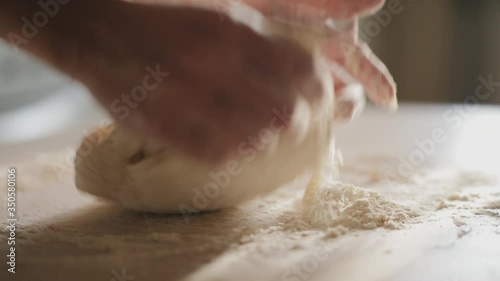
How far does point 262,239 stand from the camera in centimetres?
53

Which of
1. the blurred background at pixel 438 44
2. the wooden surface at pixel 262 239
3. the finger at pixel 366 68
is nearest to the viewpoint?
the wooden surface at pixel 262 239

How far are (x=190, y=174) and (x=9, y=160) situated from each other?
45cm

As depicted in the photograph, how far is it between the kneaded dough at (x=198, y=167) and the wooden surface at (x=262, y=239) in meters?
0.02

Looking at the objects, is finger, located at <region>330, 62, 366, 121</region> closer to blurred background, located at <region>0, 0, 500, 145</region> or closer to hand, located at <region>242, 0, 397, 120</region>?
hand, located at <region>242, 0, 397, 120</region>

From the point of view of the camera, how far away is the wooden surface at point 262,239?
47cm

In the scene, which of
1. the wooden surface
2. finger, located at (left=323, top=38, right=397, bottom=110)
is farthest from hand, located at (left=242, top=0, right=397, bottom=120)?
the wooden surface

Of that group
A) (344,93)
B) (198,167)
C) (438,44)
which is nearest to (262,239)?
(198,167)

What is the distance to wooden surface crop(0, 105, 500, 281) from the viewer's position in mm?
469

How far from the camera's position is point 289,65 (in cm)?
52

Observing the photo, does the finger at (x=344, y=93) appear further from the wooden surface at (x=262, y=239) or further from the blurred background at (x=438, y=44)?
the blurred background at (x=438, y=44)

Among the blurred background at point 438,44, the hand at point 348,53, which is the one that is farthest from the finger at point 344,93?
the blurred background at point 438,44

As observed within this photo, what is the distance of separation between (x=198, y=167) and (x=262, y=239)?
3.4 inches

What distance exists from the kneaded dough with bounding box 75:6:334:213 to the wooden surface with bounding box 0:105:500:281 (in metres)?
→ 0.02

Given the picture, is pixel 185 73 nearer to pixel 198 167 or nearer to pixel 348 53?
pixel 198 167
